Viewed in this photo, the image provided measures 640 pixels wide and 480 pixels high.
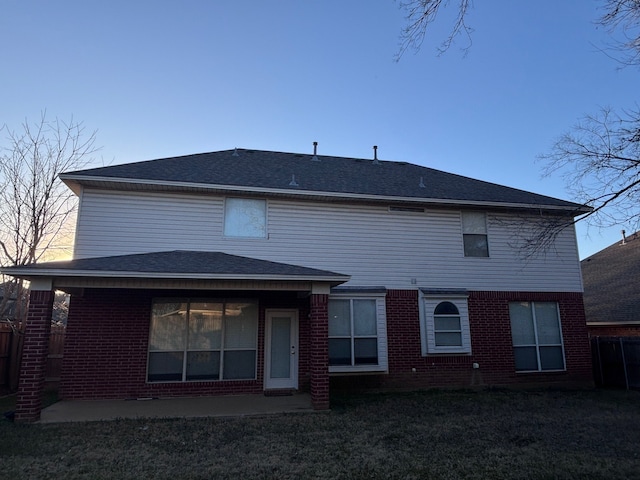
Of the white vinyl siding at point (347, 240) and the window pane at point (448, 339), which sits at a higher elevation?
the white vinyl siding at point (347, 240)

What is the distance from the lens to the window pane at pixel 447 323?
37.4 ft

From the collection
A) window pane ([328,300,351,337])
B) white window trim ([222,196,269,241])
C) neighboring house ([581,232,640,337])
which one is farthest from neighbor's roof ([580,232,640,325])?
white window trim ([222,196,269,241])

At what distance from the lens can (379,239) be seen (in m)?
11.6

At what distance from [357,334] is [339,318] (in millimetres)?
624

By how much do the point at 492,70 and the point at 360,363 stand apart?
761cm

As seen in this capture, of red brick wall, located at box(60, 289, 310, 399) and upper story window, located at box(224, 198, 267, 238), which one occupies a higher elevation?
upper story window, located at box(224, 198, 267, 238)

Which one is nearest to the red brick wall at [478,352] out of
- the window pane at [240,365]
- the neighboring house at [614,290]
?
the window pane at [240,365]

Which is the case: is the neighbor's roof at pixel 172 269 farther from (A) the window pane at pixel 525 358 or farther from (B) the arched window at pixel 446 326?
(A) the window pane at pixel 525 358

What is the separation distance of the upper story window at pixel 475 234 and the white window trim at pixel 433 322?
56.6 inches

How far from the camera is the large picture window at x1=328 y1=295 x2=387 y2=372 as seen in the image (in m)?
10.8

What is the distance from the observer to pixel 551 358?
12.0 metres

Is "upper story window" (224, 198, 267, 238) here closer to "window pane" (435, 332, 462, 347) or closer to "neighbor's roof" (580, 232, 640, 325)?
"window pane" (435, 332, 462, 347)

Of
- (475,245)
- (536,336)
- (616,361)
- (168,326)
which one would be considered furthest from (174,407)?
(616,361)

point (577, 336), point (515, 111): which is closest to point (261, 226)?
point (515, 111)
